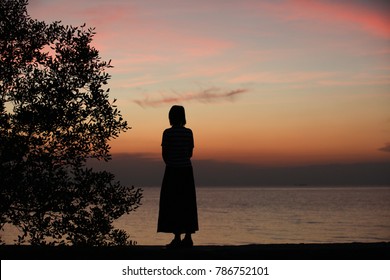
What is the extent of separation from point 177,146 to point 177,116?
2.31ft

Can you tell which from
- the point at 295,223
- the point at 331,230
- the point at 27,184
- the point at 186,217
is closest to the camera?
the point at 186,217

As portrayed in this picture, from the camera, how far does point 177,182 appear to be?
13875mm

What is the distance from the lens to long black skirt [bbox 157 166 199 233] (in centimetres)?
1389

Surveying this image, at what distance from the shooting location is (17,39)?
2011 cm

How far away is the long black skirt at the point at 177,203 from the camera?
13.9m

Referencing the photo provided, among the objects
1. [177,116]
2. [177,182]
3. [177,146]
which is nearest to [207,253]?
[177,182]

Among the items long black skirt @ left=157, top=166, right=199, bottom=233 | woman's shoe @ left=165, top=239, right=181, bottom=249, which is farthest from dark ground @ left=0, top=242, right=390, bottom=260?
long black skirt @ left=157, top=166, right=199, bottom=233

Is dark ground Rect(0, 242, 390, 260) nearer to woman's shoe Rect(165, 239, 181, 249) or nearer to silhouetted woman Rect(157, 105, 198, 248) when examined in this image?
woman's shoe Rect(165, 239, 181, 249)

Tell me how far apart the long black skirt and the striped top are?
→ 22 centimetres

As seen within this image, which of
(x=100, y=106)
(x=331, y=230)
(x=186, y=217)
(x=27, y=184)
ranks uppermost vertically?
(x=331, y=230)

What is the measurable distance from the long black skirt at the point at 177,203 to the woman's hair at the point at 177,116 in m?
1.07

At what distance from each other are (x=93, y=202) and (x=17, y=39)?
6238 millimetres
